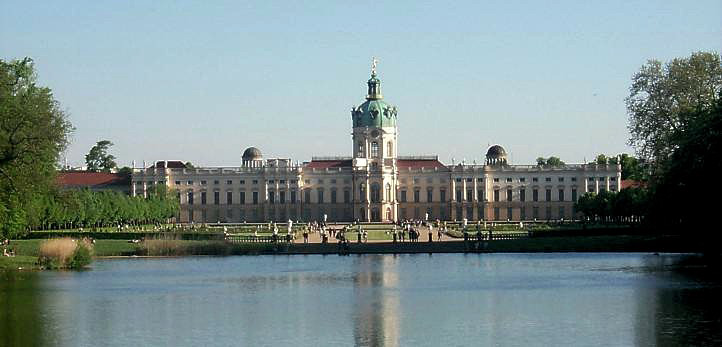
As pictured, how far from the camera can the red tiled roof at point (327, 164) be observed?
121m

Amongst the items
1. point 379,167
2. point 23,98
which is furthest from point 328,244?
point 379,167

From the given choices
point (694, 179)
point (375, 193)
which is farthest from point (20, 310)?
point (375, 193)

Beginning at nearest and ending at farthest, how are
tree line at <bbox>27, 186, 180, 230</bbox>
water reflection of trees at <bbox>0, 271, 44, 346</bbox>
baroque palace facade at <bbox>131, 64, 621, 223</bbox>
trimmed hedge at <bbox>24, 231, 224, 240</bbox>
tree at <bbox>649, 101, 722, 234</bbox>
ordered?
water reflection of trees at <bbox>0, 271, 44, 346</bbox> → tree at <bbox>649, 101, 722, 234</bbox> → trimmed hedge at <bbox>24, 231, 224, 240</bbox> → tree line at <bbox>27, 186, 180, 230</bbox> → baroque palace facade at <bbox>131, 64, 621, 223</bbox>

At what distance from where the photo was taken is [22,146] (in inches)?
1586

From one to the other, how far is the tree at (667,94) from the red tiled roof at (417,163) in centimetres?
6524

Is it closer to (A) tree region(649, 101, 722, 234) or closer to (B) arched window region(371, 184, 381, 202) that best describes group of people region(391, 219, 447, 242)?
(A) tree region(649, 101, 722, 234)

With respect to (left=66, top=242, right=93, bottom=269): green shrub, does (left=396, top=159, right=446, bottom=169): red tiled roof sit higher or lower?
higher

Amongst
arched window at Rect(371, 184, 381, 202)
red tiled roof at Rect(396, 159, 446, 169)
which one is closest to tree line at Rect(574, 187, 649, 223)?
arched window at Rect(371, 184, 381, 202)

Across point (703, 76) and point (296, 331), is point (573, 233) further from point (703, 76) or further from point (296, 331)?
point (296, 331)

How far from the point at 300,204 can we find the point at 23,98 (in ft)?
247

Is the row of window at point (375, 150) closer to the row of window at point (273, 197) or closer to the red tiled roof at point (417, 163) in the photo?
the red tiled roof at point (417, 163)

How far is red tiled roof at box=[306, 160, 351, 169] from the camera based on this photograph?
398ft

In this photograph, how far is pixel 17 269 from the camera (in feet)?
137

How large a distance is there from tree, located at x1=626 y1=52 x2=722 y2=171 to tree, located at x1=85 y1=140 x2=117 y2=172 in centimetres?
9678
